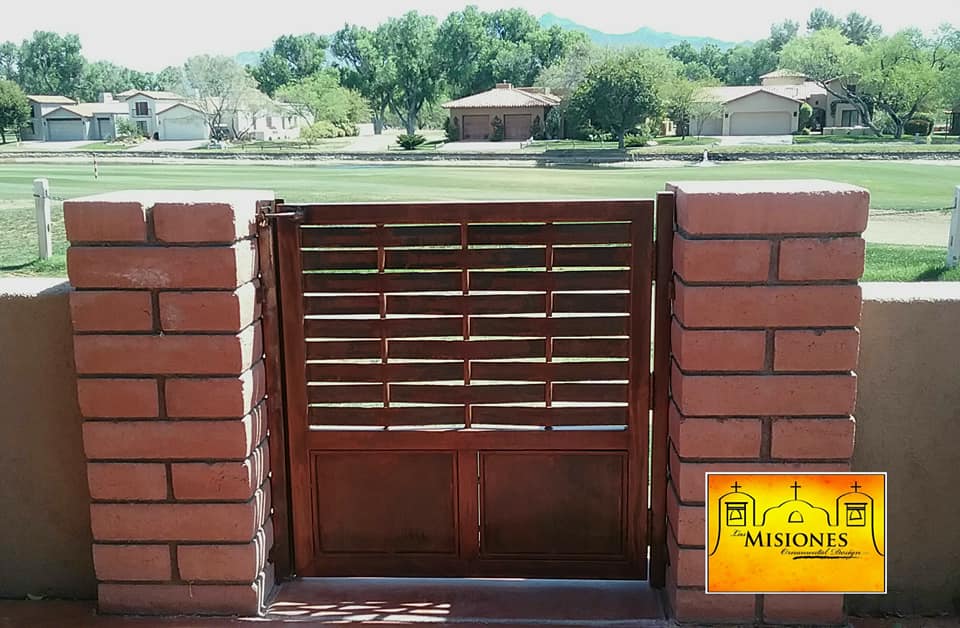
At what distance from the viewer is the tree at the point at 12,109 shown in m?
79.6

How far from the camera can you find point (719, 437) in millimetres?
2645

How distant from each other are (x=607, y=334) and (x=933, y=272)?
10.5 meters

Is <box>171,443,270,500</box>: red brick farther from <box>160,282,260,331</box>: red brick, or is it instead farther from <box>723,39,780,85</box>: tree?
<box>723,39,780,85</box>: tree

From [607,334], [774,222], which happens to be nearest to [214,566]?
[607,334]

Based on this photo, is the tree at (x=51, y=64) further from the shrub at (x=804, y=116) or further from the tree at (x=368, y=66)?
the shrub at (x=804, y=116)

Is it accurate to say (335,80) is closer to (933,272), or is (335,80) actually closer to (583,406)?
(933,272)

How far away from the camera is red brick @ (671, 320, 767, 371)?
101 inches

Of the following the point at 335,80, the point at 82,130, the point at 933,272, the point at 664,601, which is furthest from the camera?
the point at 335,80

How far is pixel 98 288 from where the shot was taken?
2623 mm

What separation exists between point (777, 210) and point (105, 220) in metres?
1.88

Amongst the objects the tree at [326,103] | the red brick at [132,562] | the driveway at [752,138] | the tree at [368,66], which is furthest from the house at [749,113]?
the red brick at [132,562]

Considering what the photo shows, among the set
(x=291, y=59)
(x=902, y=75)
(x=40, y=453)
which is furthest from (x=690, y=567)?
(x=291, y=59)

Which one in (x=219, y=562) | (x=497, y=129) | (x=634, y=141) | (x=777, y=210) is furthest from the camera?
(x=497, y=129)

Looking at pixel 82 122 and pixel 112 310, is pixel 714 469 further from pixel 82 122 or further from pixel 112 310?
pixel 82 122
